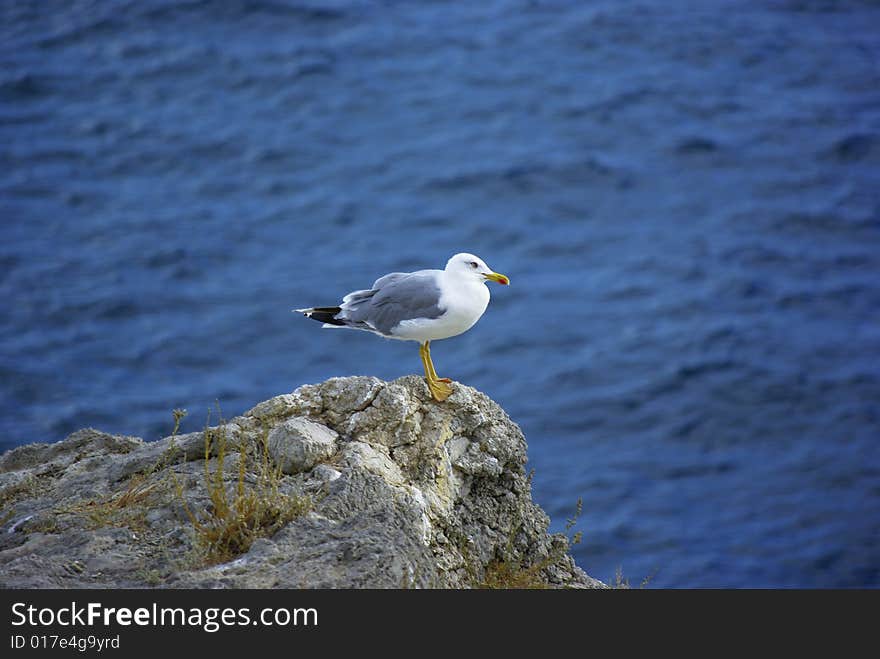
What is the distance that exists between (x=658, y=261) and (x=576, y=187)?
2656 millimetres

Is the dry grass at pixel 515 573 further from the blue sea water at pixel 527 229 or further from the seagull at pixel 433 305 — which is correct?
the blue sea water at pixel 527 229

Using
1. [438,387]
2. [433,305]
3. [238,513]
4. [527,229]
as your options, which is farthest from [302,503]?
[527,229]

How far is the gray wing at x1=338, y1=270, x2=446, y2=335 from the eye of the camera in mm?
7539

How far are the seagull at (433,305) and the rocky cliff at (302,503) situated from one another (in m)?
0.32

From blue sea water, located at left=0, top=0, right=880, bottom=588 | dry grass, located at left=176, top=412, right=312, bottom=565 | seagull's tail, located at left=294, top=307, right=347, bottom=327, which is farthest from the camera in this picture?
blue sea water, located at left=0, top=0, right=880, bottom=588

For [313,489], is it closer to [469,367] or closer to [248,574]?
[248,574]

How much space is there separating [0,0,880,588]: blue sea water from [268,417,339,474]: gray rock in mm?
10117

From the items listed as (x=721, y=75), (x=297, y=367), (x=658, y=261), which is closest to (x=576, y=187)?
(x=658, y=261)

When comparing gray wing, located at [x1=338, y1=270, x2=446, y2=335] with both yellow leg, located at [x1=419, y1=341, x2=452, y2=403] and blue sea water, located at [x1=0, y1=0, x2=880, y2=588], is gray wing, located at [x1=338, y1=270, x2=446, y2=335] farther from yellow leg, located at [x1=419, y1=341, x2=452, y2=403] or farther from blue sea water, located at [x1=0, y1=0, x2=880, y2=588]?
blue sea water, located at [x1=0, y1=0, x2=880, y2=588]

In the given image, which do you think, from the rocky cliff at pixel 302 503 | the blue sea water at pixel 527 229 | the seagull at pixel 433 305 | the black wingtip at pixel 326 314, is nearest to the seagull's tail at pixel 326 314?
the black wingtip at pixel 326 314

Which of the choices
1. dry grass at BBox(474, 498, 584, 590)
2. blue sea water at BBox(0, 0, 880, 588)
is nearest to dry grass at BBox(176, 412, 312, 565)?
dry grass at BBox(474, 498, 584, 590)

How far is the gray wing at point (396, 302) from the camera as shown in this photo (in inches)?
297

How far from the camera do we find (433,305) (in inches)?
296
